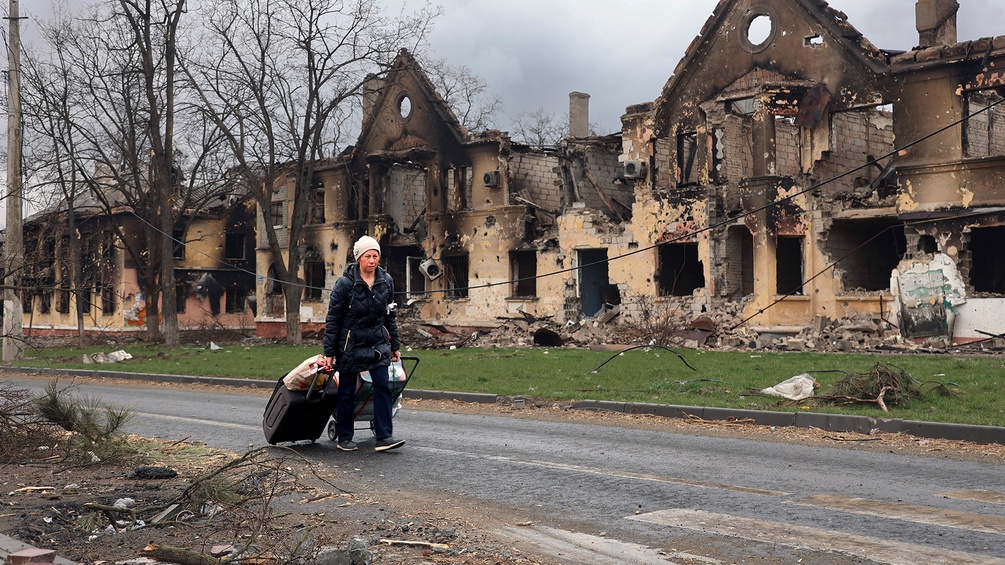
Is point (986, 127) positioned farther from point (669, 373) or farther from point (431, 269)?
point (669, 373)

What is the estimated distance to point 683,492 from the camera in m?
7.79

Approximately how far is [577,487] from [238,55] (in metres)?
30.1

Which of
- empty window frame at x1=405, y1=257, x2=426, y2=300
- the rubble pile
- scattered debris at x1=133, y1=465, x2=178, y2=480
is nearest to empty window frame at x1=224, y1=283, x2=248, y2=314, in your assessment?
empty window frame at x1=405, y1=257, x2=426, y2=300

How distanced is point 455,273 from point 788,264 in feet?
42.1

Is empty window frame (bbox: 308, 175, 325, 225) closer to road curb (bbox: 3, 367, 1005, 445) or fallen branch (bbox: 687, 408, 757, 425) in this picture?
road curb (bbox: 3, 367, 1005, 445)

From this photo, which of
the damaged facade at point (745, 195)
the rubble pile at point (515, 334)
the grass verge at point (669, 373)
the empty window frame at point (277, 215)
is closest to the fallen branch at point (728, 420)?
the grass verge at point (669, 373)

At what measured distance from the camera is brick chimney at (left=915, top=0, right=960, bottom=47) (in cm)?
2756

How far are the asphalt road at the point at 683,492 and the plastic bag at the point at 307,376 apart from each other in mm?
653

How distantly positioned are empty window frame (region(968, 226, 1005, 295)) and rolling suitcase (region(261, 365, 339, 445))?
75.5 feet

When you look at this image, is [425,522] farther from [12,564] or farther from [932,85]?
[932,85]

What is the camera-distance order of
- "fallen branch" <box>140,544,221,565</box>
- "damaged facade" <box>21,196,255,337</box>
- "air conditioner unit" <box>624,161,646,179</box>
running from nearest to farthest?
"fallen branch" <box>140,544,221,565</box> → "air conditioner unit" <box>624,161,646,179</box> → "damaged facade" <box>21,196,255,337</box>

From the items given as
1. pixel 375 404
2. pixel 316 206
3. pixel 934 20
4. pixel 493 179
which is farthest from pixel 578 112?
pixel 375 404

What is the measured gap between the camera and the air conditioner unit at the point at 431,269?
38062mm

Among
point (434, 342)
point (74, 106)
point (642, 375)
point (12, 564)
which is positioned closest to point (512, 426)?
point (642, 375)
